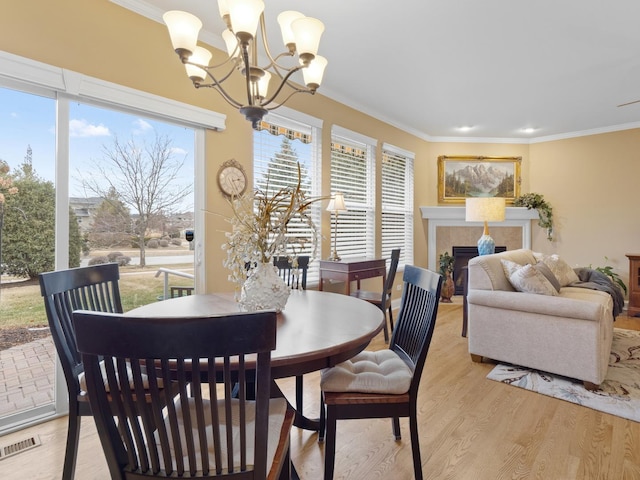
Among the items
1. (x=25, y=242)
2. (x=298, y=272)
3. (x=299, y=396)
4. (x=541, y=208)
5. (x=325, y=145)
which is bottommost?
(x=299, y=396)

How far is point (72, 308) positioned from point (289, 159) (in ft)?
8.60

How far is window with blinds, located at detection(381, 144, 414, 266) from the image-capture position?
211 inches

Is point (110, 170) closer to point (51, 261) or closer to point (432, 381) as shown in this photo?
point (51, 261)

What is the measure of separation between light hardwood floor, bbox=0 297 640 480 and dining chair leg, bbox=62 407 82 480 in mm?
306

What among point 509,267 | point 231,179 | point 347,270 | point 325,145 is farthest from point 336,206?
point 509,267

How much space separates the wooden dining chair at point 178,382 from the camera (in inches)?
34.1

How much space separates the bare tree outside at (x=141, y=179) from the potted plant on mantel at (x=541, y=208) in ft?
17.8

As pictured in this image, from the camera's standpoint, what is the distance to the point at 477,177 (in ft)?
20.5

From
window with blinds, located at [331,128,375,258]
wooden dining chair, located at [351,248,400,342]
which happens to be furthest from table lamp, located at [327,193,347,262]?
wooden dining chair, located at [351,248,400,342]

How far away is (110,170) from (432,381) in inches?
115

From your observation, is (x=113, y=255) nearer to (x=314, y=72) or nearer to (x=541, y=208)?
(x=314, y=72)

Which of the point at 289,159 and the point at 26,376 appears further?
the point at 289,159

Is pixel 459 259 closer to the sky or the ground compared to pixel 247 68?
closer to the ground

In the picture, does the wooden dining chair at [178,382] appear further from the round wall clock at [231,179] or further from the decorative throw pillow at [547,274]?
the decorative throw pillow at [547,274]
